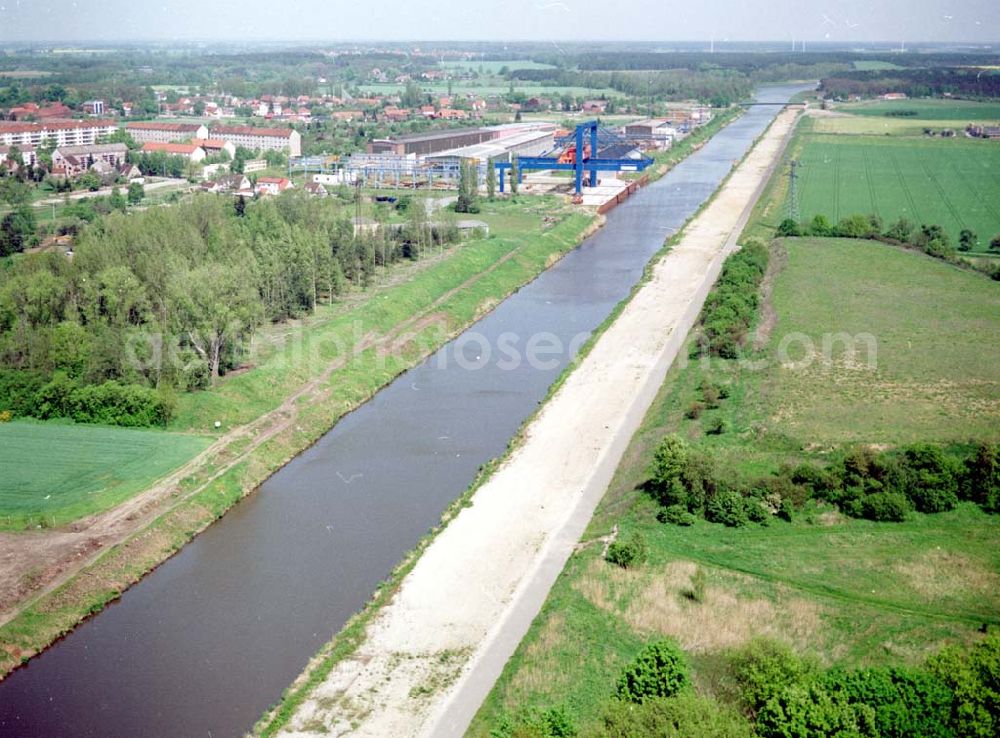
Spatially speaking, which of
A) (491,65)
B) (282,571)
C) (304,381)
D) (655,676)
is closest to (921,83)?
(491,65)

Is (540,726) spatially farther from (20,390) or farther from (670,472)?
(20,390)

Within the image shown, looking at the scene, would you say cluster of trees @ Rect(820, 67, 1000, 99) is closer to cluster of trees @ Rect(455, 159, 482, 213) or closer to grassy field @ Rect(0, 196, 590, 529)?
cluster of trees @ Rect(455, 159, 482, 213)

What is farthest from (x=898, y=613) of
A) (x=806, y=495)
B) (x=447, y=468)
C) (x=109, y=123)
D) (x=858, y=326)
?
(x=109, y=123)

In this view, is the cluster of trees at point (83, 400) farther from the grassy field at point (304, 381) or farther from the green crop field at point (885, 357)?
the green crop field at point (885, 357)

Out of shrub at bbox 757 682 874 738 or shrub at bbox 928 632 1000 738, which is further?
shrub at bbox 928 632 1000 738

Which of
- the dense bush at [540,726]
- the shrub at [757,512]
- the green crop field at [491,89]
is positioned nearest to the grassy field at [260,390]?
the dense bush at [540,726]

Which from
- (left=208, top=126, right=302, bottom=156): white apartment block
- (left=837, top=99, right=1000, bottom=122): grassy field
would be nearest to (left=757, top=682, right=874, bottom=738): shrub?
(left=208, top=126, right=302, bottom=156): white apartment block
